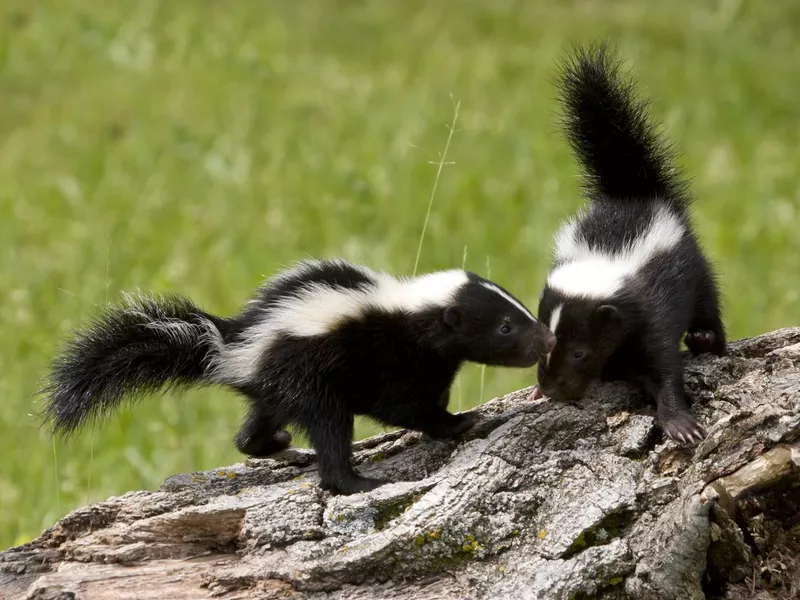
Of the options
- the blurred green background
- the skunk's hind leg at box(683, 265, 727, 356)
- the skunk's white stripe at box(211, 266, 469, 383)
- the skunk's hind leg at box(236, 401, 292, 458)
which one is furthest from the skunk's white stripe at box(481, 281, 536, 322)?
the blurred green background

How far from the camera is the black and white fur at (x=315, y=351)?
15.5 ft

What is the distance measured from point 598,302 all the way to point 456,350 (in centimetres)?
74

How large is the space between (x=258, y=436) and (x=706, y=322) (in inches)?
88.5

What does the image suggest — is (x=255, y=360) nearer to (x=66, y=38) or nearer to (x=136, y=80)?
(x=136, y=80)

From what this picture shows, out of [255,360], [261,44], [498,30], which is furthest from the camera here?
[498,30]

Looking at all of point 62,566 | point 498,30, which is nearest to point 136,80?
point 498,30

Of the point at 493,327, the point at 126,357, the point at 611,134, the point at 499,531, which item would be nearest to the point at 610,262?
the point at 611,134

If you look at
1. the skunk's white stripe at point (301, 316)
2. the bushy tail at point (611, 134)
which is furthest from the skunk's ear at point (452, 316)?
the bushy tail at point (611, 134)

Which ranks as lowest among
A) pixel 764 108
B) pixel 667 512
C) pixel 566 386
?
pixel 667 512

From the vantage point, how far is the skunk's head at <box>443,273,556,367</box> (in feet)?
16.7

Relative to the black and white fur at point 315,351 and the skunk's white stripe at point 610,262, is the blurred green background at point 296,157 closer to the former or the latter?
the black and white fur at point 315,351

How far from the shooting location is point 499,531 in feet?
12.9

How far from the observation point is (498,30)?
53.1 feet

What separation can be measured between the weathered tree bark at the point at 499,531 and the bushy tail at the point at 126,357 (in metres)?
0.65
